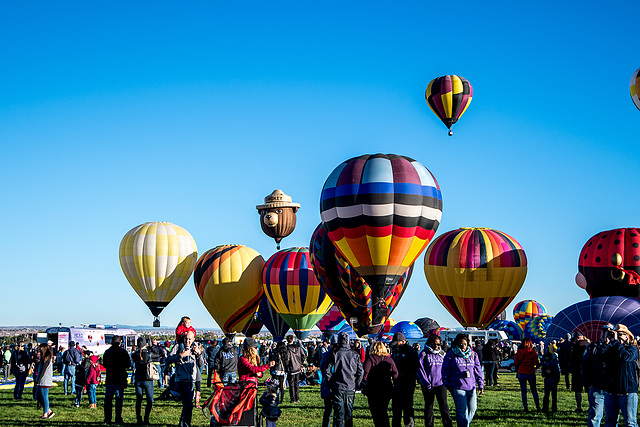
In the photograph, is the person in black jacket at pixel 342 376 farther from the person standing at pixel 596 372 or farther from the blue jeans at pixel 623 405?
the blue jeans at pixel 623 405

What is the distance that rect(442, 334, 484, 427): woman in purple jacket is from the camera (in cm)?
897

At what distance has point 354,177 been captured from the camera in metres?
23.2

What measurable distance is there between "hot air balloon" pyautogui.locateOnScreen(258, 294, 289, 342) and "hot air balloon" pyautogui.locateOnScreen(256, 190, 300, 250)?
29.3 feet

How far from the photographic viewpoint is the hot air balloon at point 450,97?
31.0 meters

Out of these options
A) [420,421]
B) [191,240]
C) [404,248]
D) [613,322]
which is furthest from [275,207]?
[420,421]

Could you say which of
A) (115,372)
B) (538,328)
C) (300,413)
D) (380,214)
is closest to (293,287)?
(380,214)

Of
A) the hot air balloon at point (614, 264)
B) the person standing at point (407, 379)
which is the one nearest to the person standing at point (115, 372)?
the person standing at point (407, 379)

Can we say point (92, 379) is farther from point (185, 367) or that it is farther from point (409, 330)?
point (409, 330)

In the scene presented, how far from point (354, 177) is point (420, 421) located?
12399mm

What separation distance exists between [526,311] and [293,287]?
19722 mm

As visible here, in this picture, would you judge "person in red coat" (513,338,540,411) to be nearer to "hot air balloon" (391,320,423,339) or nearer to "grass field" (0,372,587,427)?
"grass field" (0,372,587,427)

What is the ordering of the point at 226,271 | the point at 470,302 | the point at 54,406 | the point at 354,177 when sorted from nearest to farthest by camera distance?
the point at 54,406 < the point at 354,177 < the point at 470,302 < the point at 226,271

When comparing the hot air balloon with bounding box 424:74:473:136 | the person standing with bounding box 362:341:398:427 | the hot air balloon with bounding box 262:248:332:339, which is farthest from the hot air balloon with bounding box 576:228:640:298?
the person standing with bounding box 362:341:398:427

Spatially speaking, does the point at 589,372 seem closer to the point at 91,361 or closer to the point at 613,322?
the point at 91,361
